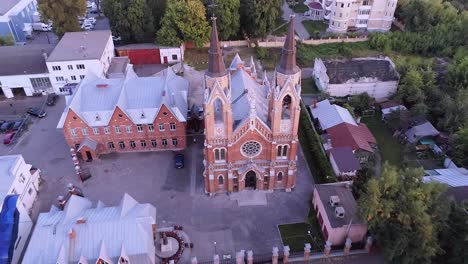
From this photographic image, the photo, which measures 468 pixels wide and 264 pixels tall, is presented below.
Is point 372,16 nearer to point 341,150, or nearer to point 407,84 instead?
point 407,84

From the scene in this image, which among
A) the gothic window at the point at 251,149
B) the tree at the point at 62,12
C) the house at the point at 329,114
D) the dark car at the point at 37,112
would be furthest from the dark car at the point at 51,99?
the house at the point at 329,114

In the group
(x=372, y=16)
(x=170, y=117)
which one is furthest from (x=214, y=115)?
(x=372, y=16)

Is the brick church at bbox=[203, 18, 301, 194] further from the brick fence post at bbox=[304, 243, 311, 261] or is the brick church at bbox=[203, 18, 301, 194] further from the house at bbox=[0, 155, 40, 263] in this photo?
the house at bbox=[0, 155, 40, 263]

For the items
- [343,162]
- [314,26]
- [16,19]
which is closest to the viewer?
[343,162]

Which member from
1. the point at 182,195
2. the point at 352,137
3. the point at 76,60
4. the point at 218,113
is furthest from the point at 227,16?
the point at 182,195

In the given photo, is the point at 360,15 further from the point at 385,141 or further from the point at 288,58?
the point at 288,58

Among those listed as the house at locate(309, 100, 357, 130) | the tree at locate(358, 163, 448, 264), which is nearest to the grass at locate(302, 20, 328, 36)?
the house at locate(309, 100, 357, 130)
